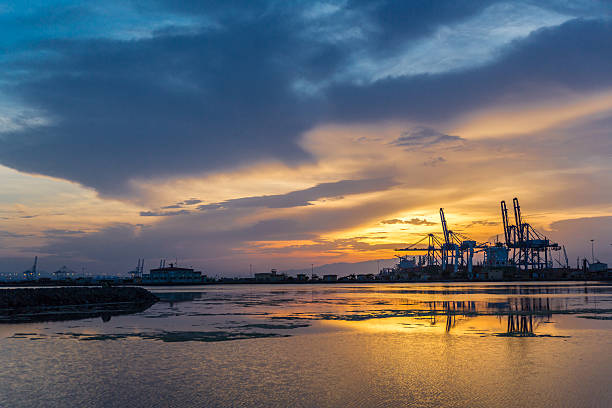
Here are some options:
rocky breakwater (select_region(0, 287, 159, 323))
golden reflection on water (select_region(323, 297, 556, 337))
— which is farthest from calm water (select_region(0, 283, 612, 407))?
rocky breakwater (select_region(0, 287, 159, 323))

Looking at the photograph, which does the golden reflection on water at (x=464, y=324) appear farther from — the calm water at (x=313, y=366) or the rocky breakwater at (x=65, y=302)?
the rocky breakwater at (x=65, y=302)

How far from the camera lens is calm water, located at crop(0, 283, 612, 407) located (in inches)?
452

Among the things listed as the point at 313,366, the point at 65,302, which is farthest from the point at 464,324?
the point at 65,302

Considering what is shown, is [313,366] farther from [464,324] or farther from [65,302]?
[65,302]

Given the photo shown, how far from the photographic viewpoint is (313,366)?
15.4m

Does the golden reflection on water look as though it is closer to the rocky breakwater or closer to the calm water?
the calm water

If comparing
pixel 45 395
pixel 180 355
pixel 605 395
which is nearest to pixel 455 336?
pixel 605 395

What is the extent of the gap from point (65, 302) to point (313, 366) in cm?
4179

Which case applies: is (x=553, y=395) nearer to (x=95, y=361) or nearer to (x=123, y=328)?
(x=95, y=361)

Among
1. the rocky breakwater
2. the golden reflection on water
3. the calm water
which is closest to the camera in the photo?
the calm water

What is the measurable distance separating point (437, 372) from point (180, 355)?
9446 millimetres

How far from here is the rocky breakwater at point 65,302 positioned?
39.9 m

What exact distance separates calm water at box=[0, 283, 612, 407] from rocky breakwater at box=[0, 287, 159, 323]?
1472 centimetres

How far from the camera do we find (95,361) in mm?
16516
